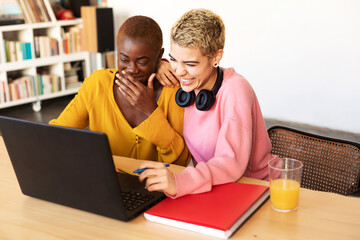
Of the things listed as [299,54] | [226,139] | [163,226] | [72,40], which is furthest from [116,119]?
[72,40]

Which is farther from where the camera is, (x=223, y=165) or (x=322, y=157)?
(x=322, y=157)

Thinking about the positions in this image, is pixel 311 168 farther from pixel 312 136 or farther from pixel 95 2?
pixel 95 2

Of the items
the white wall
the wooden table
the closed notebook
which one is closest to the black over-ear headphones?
the closed notebook

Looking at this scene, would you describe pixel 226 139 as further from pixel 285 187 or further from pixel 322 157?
pixel 322 157

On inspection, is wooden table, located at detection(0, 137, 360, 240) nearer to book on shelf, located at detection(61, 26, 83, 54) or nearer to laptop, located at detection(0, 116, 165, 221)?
laptop, located at detection(0, 116, 165, 221)

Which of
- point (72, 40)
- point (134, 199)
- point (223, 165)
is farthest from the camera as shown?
point (72, 40)

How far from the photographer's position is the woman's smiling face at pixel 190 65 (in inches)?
58.2

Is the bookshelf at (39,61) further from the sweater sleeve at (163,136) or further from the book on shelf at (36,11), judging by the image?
the sweater sleeve at (163,136)

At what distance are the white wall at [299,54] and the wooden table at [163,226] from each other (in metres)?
3.11

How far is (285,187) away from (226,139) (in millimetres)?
290

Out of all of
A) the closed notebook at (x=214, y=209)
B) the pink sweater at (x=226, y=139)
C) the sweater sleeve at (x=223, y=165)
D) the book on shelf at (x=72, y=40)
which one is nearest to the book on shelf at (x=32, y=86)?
the book on shelf at (x=72, y=40)

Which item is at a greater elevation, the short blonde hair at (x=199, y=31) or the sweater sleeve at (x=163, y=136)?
the short blonde hair at (x=199, y=31)

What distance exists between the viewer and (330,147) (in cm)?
171

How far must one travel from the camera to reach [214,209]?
1.21 metres
